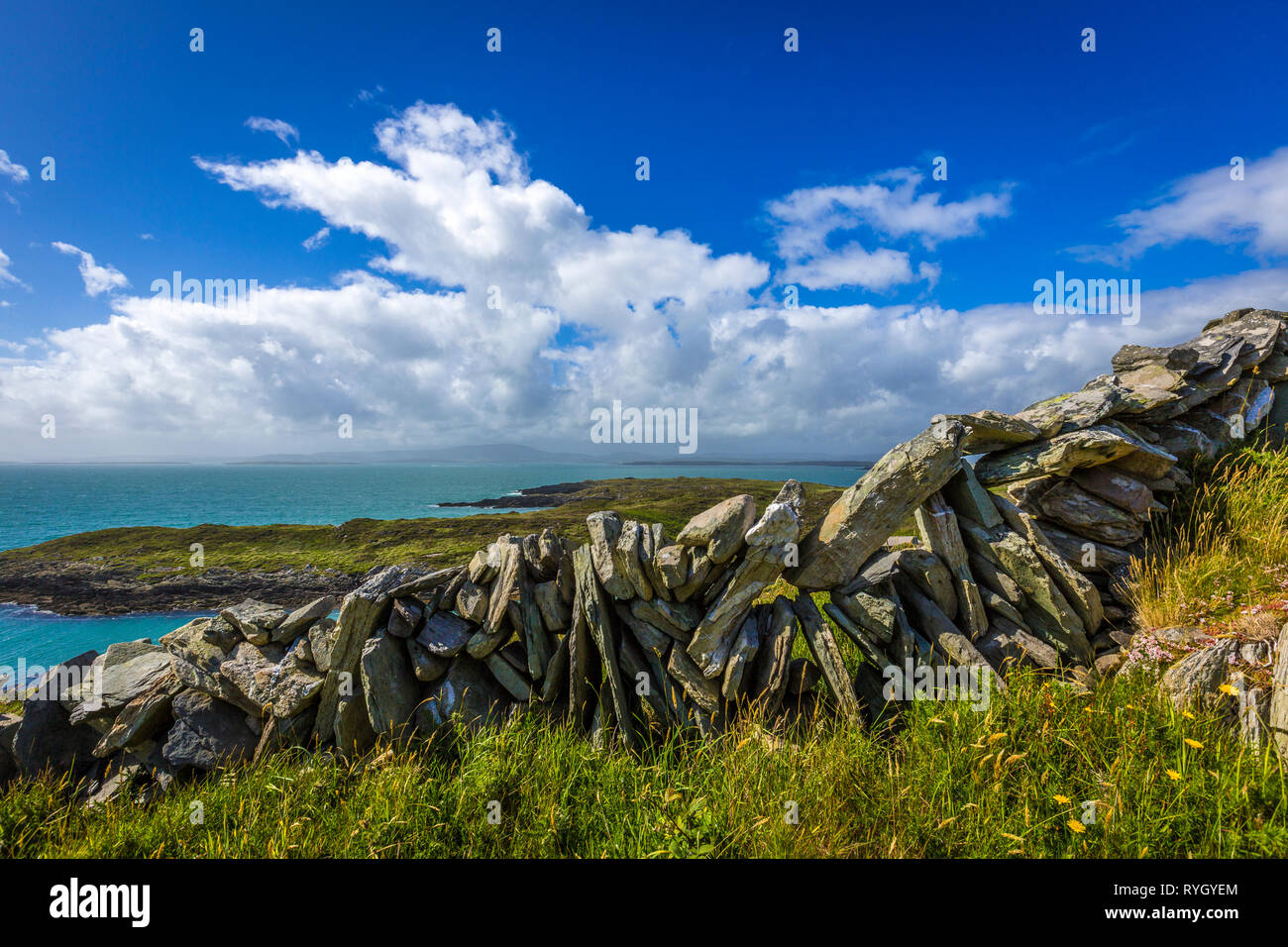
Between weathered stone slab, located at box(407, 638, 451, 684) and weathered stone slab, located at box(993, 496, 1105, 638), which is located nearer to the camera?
weathered stone slab, located at box(407, 638, 451, 684)

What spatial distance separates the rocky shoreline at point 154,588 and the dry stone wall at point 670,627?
22.5m

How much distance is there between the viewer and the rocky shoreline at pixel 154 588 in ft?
89.1

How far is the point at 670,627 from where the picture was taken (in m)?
5.83

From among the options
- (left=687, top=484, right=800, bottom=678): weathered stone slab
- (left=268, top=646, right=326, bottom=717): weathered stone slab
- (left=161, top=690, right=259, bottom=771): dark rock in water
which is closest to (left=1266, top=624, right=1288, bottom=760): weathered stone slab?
(left=687, top=484, right=800, bottom=678): weathered stone slab

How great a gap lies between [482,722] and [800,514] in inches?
174

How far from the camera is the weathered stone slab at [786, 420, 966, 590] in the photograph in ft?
19.3

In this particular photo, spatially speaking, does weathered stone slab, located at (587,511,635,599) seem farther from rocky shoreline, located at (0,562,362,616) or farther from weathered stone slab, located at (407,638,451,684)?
rocky shoreline, located at (0,562,362,616)

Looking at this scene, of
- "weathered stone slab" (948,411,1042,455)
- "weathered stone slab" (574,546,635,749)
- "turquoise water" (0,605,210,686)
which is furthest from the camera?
"turquoise water" (0,605,210,686)

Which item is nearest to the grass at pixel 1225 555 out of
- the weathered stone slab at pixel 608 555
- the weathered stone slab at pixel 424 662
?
the weathered stone slab at pixel 608 555

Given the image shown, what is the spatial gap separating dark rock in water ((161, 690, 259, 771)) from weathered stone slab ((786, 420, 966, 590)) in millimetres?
7150

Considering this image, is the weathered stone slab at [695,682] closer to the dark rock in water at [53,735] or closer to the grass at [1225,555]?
the grass at [1225,555]

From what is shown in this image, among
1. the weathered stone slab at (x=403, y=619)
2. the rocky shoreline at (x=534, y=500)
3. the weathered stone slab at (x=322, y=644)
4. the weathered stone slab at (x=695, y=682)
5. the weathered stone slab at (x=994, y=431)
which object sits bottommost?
the rocky shoreline at (x=534, y=500)

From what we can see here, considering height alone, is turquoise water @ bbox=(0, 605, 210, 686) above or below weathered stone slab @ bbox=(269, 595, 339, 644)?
below
